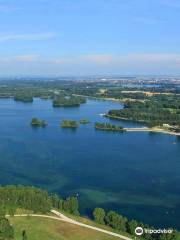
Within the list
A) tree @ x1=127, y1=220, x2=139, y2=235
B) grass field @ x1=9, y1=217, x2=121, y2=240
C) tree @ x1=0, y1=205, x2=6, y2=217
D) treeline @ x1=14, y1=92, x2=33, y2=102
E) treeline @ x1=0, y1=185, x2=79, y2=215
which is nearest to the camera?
grass field @ x1=9, y1=217, x2=121, y2=240

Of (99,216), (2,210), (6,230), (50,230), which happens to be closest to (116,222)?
(99,216)

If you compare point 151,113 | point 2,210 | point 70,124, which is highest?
point 151,113

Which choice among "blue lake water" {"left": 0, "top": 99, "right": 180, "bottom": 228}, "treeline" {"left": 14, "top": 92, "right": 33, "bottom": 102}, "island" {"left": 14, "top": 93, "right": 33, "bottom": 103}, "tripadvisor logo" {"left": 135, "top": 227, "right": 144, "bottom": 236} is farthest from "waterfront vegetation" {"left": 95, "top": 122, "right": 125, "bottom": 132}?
"treeline" {"left": 14, "top": 92, "right": 33, "bottom": 102}

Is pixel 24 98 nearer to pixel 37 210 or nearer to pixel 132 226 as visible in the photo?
pixel 37 210

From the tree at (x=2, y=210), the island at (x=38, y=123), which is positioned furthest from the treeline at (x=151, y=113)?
the tree at (x=2, y=210)

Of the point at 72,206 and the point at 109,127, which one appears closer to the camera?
the point at 72,206

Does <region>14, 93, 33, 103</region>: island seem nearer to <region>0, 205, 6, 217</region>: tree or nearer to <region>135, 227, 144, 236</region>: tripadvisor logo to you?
<region>0, 205, 6, 217</region>: tree

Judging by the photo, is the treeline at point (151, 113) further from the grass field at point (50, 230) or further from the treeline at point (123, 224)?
the grass field at point (50, 230)
